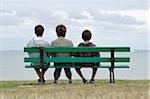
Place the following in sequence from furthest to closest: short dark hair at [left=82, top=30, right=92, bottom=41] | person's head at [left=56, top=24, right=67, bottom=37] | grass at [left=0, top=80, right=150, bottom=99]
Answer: short dark hair at [left=82, top=30, right=92, bottom=41]
person's head at [left=56, top=24, right=67, bottom=37]
grass at [left=0, top=80, right=150, bottom=99]

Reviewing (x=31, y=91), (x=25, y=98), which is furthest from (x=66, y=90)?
(x=25, y=98)

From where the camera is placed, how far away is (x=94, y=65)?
16641mm

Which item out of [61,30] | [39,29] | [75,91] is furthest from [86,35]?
[75,91]

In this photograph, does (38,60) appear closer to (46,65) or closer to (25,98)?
(46,65)

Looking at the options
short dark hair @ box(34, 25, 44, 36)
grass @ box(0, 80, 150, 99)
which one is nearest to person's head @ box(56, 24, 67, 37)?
short dark hair @ box(34, 25, 44, 36)

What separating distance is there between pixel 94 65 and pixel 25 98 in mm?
3901

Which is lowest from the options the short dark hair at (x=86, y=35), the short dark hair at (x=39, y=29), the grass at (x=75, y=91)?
the grass at (x=75, y=91)

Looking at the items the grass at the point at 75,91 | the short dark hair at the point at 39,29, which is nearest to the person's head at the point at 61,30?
the short dark hair at the point at 39,29

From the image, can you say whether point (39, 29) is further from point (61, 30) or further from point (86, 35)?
point (86, 35)

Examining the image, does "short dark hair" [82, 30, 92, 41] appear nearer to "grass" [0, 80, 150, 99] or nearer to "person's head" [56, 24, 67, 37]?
"person's head" [56, 24, 67, 37]

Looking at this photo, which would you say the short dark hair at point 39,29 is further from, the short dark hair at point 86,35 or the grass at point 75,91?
the grass at point 75,91

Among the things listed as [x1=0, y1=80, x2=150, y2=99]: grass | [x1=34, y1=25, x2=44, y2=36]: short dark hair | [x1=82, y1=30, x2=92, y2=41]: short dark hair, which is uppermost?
[x1=34, y1=25, x2=44, y2=36]: short dark hair

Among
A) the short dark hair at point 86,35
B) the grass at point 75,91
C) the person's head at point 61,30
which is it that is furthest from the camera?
the short dark hair at point 86,35

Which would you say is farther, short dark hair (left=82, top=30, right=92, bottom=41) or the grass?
short dark hair (left=82, top=30, right=92, bottom=41)
